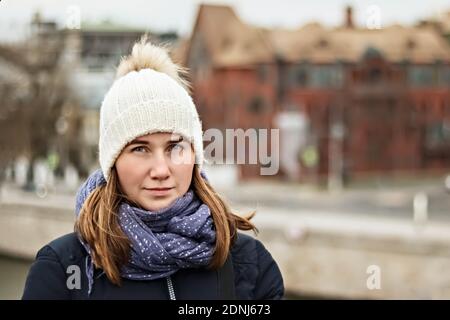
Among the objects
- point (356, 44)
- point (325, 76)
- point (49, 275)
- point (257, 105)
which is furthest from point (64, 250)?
point (356, 44)

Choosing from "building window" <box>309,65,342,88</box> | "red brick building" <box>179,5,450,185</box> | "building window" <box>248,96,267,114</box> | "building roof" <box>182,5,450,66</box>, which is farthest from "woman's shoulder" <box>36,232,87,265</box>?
"building window" <box>309,65,342,88</box>

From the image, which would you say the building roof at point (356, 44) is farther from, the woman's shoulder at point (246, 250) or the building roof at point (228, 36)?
the woman's shoulder at point (246, 250)

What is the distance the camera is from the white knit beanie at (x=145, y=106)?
1.89 ft

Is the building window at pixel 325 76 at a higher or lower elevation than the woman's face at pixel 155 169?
higher

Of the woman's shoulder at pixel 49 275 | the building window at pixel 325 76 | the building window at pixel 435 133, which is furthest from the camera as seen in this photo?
the building window at pixel 435 133

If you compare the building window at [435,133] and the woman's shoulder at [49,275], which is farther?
the building window at [435,133]

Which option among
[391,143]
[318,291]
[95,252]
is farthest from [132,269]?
[391,143]

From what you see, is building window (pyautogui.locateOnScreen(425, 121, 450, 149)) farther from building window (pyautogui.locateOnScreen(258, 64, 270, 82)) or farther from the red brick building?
building window (pyautogui.locateOnScreen(258, 64, 270, 82))

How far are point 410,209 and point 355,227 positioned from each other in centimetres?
419

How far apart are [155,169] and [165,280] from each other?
70mm

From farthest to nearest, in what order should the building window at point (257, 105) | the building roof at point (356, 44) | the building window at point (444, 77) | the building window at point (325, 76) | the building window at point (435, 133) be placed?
1. the building window at point (435, 133)
2. the building window at point (444, 77)
3. the building window at point (325, 76)
4. the building roof at point (356, 44)
5. the building window at point (257, 105)

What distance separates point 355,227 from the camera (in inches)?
242

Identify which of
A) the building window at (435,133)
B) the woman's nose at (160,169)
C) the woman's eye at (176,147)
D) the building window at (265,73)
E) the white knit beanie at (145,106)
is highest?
the building window at (265,73)

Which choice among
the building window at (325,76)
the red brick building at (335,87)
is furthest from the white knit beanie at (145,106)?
the building window at (325,76)
